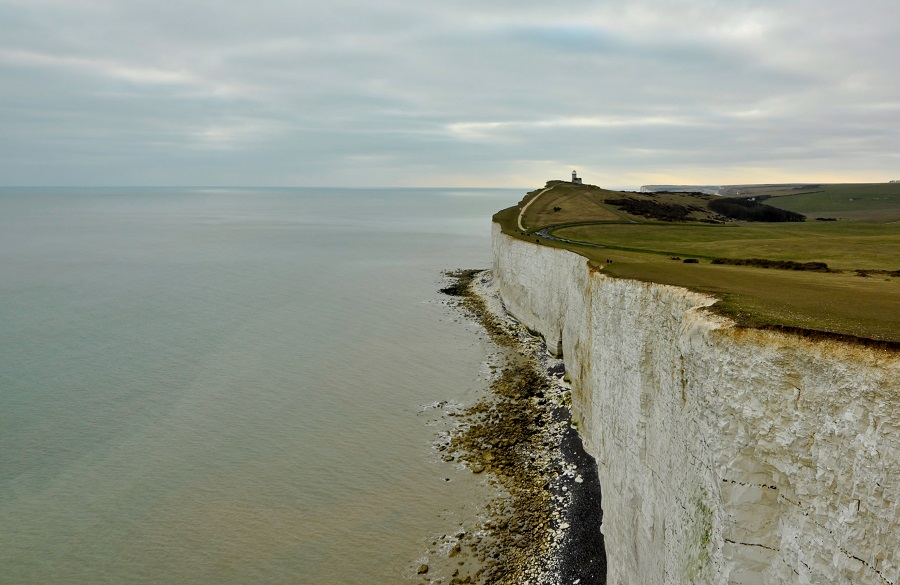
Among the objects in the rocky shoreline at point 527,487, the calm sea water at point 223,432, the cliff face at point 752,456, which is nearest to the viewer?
the cliff face at point 752,456

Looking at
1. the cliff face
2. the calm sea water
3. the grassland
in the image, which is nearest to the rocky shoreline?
the calm sea water

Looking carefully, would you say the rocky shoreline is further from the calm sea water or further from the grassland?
the grassland

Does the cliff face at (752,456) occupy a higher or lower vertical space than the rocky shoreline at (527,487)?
higher

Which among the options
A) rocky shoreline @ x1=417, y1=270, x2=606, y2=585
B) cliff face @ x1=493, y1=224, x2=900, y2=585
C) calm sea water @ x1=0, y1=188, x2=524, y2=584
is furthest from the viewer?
calm sea water @ x1=0, y1=188, x2=524, y2=584

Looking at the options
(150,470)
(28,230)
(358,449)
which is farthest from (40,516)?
(28,230)

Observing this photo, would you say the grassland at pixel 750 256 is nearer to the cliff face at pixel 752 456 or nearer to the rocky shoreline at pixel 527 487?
the cliff face at pixel 752 456

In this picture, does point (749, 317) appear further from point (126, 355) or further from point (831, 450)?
point (126, 355)

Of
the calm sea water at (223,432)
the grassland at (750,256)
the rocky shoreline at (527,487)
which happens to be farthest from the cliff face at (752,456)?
the calm sea water at (223,432)
